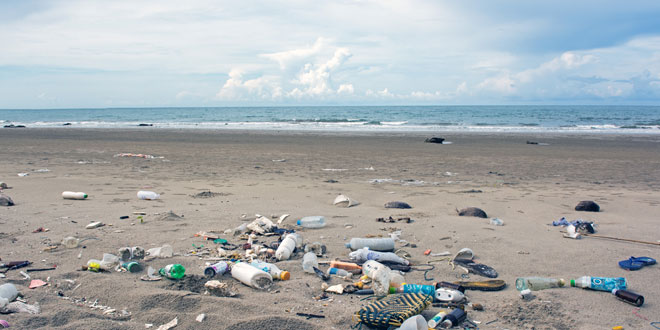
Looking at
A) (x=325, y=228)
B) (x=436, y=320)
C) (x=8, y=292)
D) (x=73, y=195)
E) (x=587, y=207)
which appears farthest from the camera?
(x=73, y=195)

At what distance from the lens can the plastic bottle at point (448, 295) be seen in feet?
10.7

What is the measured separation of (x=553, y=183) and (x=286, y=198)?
6.32 metres

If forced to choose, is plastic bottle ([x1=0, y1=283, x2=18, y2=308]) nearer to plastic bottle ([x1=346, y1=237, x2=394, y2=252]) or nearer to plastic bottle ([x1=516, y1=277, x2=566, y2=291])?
plastic bottle ([x1=346, y1=237, x2=394, y2=252])

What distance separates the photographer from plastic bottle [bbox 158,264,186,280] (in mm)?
3566

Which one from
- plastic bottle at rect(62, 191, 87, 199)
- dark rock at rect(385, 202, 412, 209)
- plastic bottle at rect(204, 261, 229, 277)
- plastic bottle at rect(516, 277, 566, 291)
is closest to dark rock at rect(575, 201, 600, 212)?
dark rock at rect(385, 202, 412, 209)

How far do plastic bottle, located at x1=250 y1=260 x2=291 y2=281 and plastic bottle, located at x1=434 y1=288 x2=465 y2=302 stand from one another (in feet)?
4.10

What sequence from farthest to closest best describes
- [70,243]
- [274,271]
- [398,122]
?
[398,122], [70,243], [274,271]

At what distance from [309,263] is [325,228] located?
1584 millimetres

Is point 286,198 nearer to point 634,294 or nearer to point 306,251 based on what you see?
point 306,251

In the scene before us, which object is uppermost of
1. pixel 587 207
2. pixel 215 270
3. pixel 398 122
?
pixel 398 122

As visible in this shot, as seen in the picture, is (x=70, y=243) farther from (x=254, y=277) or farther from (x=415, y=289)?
(x=415, y=289)

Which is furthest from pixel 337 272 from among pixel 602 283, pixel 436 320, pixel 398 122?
pixel 398 122

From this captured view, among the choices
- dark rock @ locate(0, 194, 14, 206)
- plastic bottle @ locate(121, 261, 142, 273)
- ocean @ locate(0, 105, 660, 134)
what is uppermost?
ocean @ locate(0, 105, 660, 134)

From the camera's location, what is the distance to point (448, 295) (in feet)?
10.8
